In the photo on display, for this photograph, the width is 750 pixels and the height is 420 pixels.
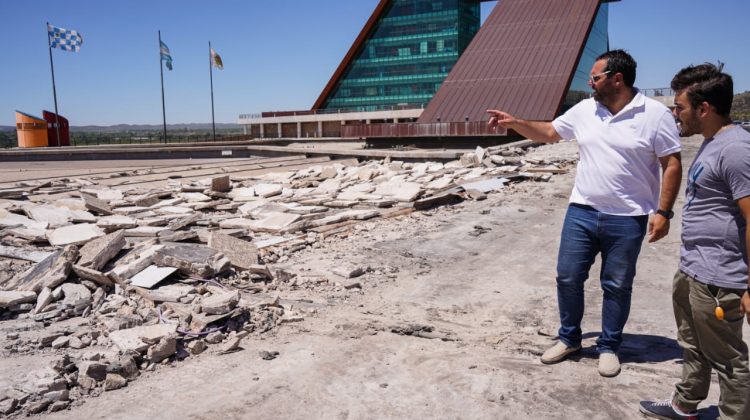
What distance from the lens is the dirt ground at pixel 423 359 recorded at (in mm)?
3488

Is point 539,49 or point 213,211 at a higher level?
point 539,49

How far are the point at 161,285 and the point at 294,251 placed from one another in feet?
7.65

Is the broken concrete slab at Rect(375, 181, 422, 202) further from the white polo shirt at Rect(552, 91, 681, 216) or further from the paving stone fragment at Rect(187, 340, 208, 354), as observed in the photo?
the white polo shirt at Rect(552, 91, 681, 216)

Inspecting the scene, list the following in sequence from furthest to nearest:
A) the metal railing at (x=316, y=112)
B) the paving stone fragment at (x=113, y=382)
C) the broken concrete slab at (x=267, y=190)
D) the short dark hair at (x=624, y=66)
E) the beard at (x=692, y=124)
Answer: the metal railing at (x=316, y=112)
the broken concrete slab at (x=267, y=190)
the paving stone fragment at (x=113, y=382)
the short dark hair at (x=624, y=66)
the beard at (x=692, y=124)

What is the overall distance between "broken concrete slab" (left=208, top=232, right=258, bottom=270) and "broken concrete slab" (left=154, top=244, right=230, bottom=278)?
0.61 feet

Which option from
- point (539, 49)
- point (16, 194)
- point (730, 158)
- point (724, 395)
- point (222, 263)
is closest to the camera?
point (730, 158)

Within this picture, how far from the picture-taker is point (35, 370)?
3867 mm

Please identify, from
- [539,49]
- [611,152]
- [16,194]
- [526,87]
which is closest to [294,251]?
[611,152]

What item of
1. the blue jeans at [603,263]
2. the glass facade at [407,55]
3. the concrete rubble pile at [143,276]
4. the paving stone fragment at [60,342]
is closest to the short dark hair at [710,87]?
the blue jeans at [603,263]

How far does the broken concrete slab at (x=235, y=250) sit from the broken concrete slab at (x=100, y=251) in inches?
41.5

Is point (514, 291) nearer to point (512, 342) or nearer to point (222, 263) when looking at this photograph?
point (512, 342)

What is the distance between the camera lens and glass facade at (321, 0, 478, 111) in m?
64.5

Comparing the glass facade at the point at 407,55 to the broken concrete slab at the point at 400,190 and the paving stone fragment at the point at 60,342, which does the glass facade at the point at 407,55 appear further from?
the paving stone fragment at the point at 60,342

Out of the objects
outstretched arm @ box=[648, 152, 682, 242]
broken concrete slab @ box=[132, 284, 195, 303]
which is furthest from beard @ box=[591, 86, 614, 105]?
broken concrete slab @ box=[132, 284, 195, 303]
